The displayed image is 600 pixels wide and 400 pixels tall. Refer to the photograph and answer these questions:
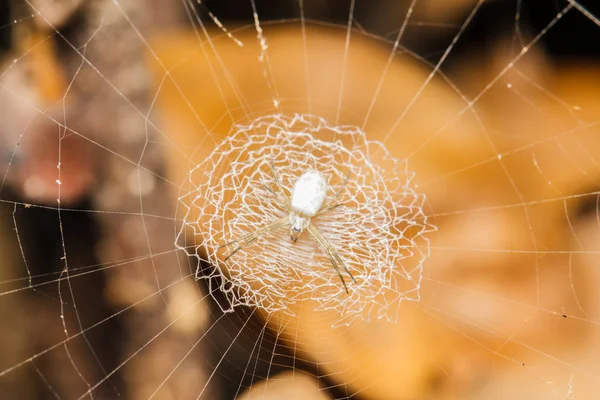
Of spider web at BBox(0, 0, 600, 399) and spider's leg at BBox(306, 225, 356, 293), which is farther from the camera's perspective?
spider's leg at BBox(306, 225, 356, 293)

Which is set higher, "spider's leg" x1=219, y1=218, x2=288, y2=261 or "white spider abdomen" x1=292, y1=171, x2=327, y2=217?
"white spider abdomen" x1=292, y1=171, x2=327, y2=217

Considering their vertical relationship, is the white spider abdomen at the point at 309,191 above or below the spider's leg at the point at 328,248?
above

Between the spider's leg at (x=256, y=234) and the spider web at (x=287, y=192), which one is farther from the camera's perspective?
the spider's leg at (x=256, y=234)

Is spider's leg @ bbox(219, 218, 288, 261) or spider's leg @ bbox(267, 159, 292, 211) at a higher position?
spider's leg @ bbox(267, 159, 292, 211)

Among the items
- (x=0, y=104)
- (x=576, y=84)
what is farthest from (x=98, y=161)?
(x=576, y=84)
